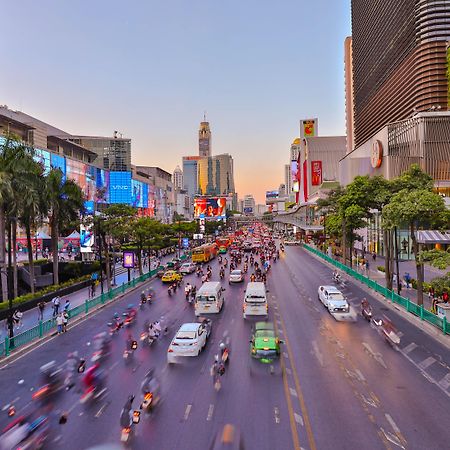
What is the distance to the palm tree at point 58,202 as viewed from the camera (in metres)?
40.6

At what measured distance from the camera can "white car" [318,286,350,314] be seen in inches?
1076

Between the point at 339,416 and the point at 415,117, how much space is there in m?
64.0

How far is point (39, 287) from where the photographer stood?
45.7 metres

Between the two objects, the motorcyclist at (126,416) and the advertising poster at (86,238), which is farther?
the advertising poster at (86,238)

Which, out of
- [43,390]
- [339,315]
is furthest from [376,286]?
[43,390]

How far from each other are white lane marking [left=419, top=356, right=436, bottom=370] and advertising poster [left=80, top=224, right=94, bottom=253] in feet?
114

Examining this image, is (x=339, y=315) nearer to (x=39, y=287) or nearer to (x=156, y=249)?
(x=39, y=287)

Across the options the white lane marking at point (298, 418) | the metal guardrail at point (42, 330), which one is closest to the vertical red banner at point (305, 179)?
the metal guardrail at point (42, 330)

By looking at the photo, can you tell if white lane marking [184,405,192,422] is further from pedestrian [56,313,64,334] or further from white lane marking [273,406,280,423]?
pedestrian [56,313,64,334]

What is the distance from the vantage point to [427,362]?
18.4 metres

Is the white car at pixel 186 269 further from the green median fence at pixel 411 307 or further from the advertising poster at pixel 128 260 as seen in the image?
the green median fence at pixel 411 307

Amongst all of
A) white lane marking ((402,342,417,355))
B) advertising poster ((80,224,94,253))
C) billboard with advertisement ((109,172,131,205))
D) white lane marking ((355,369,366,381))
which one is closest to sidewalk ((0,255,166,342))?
advertising poster ((80,224,94,253))

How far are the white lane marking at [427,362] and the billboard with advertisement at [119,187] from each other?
4335 inches

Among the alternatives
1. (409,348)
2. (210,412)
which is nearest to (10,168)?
(210,412)
